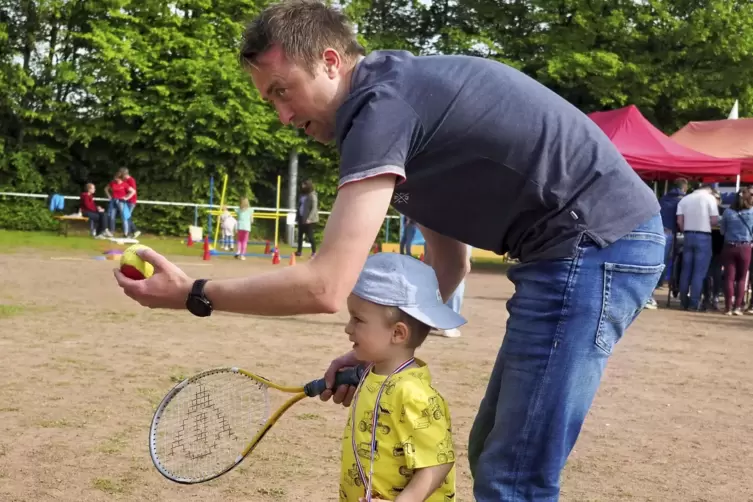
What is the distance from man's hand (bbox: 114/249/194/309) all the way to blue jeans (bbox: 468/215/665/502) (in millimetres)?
943

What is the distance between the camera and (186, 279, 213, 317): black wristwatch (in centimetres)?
250

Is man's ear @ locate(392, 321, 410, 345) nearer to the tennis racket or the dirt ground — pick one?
the tennis racket

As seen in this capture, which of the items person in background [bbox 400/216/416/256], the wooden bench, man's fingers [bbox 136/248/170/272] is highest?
man's fingers [bbox 136/248/170/272]

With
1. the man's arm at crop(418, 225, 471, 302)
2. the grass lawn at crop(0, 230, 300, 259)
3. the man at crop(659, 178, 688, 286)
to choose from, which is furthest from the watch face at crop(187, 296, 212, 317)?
the grass lawn at crop(0, 230, 300, 259)

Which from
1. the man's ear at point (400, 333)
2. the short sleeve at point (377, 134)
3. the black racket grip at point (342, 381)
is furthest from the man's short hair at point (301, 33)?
the black racket grip at point (342, 381)

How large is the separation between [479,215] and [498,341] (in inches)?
290

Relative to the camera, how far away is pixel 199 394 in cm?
364

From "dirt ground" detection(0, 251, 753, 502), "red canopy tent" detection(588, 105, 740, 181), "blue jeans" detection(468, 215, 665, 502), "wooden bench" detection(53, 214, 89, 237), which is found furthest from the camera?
"wooden bench" detection(53, 214, 89, 237)

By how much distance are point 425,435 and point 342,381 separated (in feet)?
1.70

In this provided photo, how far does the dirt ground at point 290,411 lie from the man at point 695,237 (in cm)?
245

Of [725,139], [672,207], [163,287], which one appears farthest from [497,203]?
[725,139]

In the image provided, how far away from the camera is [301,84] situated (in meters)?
2.54

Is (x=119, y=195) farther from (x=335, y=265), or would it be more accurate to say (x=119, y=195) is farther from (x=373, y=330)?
(x=335, y=265)

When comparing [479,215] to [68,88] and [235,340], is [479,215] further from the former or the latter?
[68,88]
